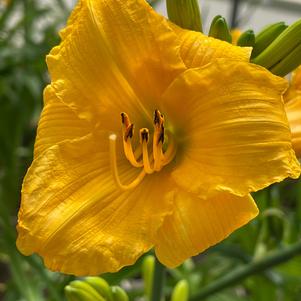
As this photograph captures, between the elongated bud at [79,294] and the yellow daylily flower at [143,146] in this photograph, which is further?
the elongated bud at [79,294]

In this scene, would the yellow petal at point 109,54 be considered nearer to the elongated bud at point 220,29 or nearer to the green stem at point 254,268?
the elongated bud at point 220,29

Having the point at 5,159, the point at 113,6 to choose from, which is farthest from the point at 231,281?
the point at 5,159

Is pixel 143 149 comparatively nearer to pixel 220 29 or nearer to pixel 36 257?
pixel 220 29

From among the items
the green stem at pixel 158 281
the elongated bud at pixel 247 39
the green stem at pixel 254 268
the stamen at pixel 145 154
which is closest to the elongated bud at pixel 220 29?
the elongated bud at pixel 247 39

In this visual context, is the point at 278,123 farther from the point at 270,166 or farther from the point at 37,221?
the point at 37,221

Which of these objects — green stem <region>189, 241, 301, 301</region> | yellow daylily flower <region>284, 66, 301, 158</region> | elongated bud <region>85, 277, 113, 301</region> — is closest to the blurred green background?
green stem <region>189, 241, 301, 301</region>

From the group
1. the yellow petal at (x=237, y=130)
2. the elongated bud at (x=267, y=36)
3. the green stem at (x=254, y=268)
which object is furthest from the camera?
the green stem at (x=254, y=268)

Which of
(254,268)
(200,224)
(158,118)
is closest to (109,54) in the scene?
(158,118)
